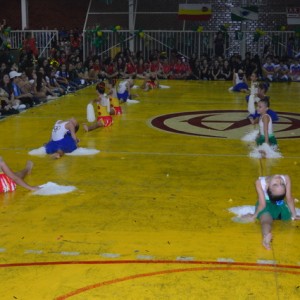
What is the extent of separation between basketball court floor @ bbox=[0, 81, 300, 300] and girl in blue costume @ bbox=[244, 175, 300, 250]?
129 mm

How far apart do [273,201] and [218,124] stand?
22.2 ft

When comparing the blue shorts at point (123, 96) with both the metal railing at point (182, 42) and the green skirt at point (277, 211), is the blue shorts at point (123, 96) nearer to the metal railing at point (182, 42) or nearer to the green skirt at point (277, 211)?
the metal railing at point (182, 42)

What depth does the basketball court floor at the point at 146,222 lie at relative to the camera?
15.8 ft

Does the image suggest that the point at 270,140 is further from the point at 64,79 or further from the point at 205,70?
the point at 205,70

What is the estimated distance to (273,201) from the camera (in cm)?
616

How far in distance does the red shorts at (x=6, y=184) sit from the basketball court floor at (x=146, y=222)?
0.13 meters

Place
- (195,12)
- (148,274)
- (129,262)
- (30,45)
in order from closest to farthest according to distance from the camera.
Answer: (148,274) < (129,262) < (30,45) < (195,12)

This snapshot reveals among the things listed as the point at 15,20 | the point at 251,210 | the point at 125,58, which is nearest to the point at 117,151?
the point at 251,210

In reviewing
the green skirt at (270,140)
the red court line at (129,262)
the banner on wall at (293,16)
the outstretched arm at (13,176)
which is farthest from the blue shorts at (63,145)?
the banner on wall at (293,16)

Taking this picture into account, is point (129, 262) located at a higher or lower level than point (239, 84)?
lower

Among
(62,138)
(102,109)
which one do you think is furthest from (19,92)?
(62,138)

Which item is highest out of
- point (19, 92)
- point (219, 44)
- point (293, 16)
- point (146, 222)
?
point (293, 16)

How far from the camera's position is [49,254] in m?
5.41

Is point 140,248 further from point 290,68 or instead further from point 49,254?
point 290,68
